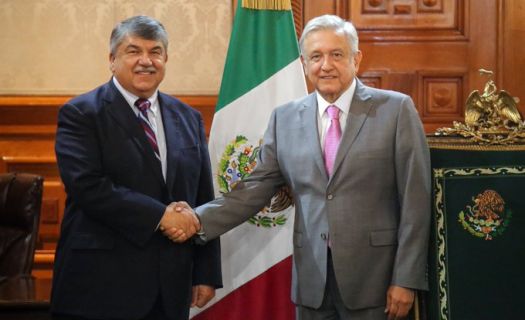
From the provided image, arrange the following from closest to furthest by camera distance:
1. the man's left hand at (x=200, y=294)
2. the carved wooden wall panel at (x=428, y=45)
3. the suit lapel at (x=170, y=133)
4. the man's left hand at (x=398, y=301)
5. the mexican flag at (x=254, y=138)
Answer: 1. the man's left hand at (x=398, y=301)
2. the suit lapel at (x=170, y=133)
3. the man's left hand at (x=200, y=294)
4. the mexican flag at (x=254, y=138)
5. the carved wooden wall panel at (x=428, y=45)

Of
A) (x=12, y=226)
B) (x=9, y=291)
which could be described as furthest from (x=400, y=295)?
(x=12, y=226)

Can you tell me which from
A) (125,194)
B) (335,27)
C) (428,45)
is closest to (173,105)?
(125,194)

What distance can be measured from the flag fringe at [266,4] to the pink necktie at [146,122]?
0.82 meters

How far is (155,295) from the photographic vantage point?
240 cm

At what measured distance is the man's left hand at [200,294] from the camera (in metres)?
2.60

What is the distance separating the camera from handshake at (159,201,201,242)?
7.87 feet

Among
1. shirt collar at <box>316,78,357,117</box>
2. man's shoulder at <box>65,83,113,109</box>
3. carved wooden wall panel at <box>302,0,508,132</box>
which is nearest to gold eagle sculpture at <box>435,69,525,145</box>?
shirt collar at <box>316,78,357,117</box>

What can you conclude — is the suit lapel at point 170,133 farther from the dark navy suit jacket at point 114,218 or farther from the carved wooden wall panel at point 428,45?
the carved wooden wall panel at point 428,45

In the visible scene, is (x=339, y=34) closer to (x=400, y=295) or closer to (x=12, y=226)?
(x=400, y=295)

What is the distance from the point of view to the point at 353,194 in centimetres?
229

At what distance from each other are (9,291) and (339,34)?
5.23 ft

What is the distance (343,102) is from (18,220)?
1.60m

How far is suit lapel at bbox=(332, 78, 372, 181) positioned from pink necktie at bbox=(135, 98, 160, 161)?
607 millimetres

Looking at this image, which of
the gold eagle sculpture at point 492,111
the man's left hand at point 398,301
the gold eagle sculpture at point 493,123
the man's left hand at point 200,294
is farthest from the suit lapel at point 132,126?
the gold eagle sculpture at point 492,111
